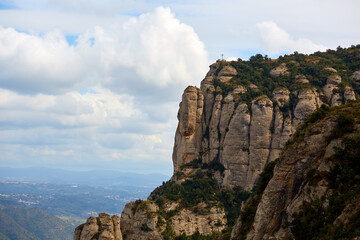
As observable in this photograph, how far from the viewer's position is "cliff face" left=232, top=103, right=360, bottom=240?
36.6 meters

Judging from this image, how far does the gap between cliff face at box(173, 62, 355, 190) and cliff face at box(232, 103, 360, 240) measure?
157 ft

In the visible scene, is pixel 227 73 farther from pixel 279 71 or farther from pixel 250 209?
pixel 250 209

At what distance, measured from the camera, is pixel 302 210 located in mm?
38969

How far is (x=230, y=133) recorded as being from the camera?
3824 inches

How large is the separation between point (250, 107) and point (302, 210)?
58965mm

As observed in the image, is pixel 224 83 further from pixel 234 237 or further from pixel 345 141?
pixel 345 141

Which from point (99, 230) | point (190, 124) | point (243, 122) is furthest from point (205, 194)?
point (99, 230)

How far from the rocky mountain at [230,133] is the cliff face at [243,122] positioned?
20 centimetres

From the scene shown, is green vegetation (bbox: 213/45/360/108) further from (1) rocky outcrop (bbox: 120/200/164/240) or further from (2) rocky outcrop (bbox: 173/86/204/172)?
(1) rocky outcrop (bbox: 120/200/164/240)

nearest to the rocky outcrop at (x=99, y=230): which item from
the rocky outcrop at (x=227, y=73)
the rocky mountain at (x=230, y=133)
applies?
the rocky mountain at (x=230, y=133)

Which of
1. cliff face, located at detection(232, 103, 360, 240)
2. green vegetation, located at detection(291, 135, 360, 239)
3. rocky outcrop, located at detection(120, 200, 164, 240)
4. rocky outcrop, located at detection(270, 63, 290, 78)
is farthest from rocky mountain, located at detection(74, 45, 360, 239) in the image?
green vegetation, located at detection(291, 135, 360, 239)

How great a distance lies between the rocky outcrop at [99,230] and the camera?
78.4 m

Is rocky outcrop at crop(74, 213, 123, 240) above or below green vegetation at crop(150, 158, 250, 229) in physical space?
below

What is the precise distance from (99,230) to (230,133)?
3410cm
